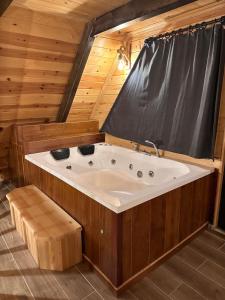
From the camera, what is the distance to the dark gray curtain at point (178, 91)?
86.2 inches

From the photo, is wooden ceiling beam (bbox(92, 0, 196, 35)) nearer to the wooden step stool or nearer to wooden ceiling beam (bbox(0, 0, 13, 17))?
wooden ceiling beam (bbox(0, 0, 13, 17))

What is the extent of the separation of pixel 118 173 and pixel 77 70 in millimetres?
1459

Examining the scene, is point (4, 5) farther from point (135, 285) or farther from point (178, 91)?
point (135, 285)

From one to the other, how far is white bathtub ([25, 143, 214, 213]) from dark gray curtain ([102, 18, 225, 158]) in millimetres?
219

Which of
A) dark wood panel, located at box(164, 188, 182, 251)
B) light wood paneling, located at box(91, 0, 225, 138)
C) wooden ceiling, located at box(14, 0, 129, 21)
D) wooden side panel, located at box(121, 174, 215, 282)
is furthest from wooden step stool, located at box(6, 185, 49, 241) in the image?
wooden ceiling, located at box(14, 0, 129, 21)

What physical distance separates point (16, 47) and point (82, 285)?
2.36m

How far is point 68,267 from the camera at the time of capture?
1953mm

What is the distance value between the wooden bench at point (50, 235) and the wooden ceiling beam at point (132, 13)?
1909mm

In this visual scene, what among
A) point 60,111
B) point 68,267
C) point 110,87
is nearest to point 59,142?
point 60,111

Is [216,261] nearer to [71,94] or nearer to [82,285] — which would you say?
[82,285]

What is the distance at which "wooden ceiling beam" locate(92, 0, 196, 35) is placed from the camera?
76.3 inches

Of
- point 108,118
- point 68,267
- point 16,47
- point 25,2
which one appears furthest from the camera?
point 108,118

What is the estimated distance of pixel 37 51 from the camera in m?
2.63

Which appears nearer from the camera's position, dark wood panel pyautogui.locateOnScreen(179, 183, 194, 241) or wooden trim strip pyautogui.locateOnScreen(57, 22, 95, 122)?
dark wood panel pyautogui.locateOnScreen(179, 183, 194, 241)
